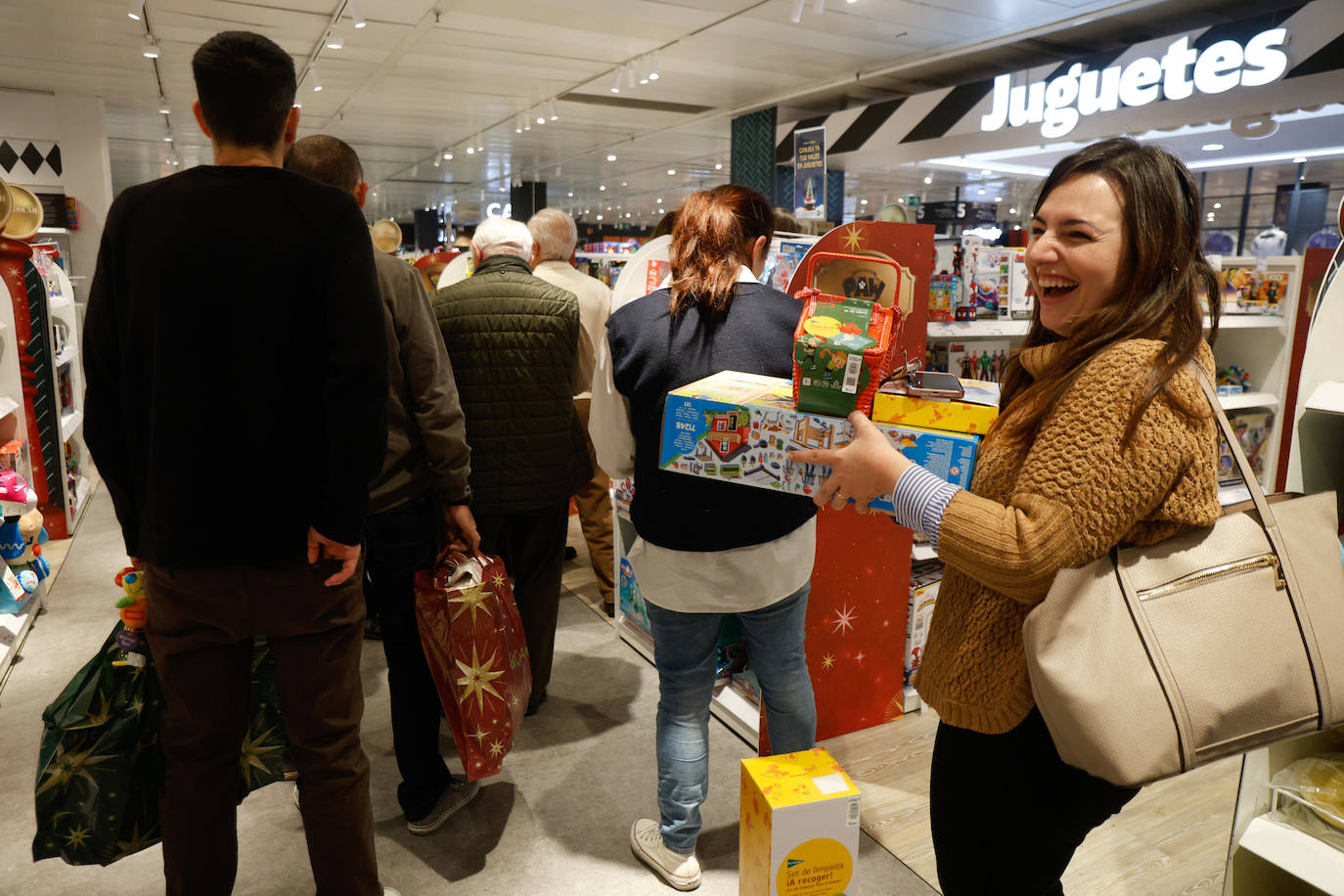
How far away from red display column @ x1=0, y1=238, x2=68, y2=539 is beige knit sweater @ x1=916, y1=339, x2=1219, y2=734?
508cm

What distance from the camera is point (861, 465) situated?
1260mm

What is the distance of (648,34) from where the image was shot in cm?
712

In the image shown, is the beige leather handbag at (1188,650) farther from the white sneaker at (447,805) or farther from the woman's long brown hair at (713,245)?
the white sneaker at (447,805)

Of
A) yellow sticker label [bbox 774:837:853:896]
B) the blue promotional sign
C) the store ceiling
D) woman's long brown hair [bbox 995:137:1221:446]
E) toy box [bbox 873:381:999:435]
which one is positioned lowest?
yellow sticker label [bbox 774:837:853:896]

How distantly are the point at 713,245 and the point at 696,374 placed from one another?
30 centimetres

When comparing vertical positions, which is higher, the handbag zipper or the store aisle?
the handbag zipper

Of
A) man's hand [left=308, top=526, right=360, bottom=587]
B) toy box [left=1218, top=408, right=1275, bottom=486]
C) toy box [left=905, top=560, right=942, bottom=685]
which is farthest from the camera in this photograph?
toy box [left=1218, top=408, right=1275, bottom=486]

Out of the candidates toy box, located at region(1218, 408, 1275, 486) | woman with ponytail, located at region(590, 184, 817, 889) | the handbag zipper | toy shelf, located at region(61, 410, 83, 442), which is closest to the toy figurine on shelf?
woman with ponytail, located at region(590, 184, 817, 889)

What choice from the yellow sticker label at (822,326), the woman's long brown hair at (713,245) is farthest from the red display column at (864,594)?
the yellow sticker label at (822,326)

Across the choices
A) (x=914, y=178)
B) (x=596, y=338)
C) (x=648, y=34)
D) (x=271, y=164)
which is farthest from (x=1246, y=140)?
(x=271, y=164)

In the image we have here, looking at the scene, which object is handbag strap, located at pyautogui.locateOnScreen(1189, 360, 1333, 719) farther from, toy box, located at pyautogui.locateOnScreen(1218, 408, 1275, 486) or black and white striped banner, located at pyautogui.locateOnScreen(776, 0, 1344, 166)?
black and white striped banner, located at pyautogui.locateOnScreen(776, 0, 1344, 166)

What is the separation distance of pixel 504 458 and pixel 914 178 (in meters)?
14.0

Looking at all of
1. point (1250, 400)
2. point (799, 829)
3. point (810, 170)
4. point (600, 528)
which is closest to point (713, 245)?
point (799, 829)

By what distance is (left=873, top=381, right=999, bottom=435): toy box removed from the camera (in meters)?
1.26
